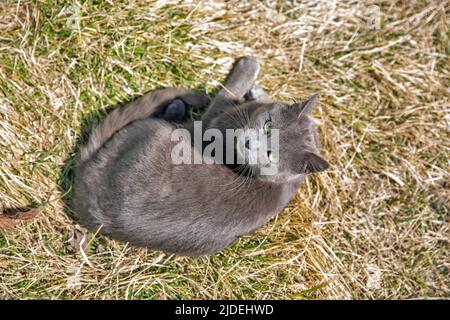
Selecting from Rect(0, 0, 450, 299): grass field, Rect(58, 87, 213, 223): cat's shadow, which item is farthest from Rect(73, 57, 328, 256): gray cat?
Rect(0, 0, 450, 299): grass field

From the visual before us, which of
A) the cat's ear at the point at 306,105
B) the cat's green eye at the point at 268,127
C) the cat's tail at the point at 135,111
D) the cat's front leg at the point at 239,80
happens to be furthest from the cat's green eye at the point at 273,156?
the cat's tail at the point at 135,111

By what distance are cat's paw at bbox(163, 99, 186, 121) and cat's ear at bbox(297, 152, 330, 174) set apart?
0.86 metres

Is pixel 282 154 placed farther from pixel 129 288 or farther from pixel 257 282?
pixel 129 288

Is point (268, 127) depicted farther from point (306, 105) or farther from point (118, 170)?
point (118, 170)

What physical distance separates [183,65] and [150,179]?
0.88m

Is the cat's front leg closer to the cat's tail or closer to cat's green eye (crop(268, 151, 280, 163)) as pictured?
the cat's tail

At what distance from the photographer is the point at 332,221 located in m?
3.01

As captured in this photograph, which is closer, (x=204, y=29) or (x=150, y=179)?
(x=150, y=179)

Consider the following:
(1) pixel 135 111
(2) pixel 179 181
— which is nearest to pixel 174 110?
(1) pixel 135 111

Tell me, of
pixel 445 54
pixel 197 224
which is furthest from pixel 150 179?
pixel 445 54

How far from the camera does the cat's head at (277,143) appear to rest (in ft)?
8.12

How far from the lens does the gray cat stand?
2.38 m

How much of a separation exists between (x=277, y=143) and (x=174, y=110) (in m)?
0.73

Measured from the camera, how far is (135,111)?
273 centimetres
